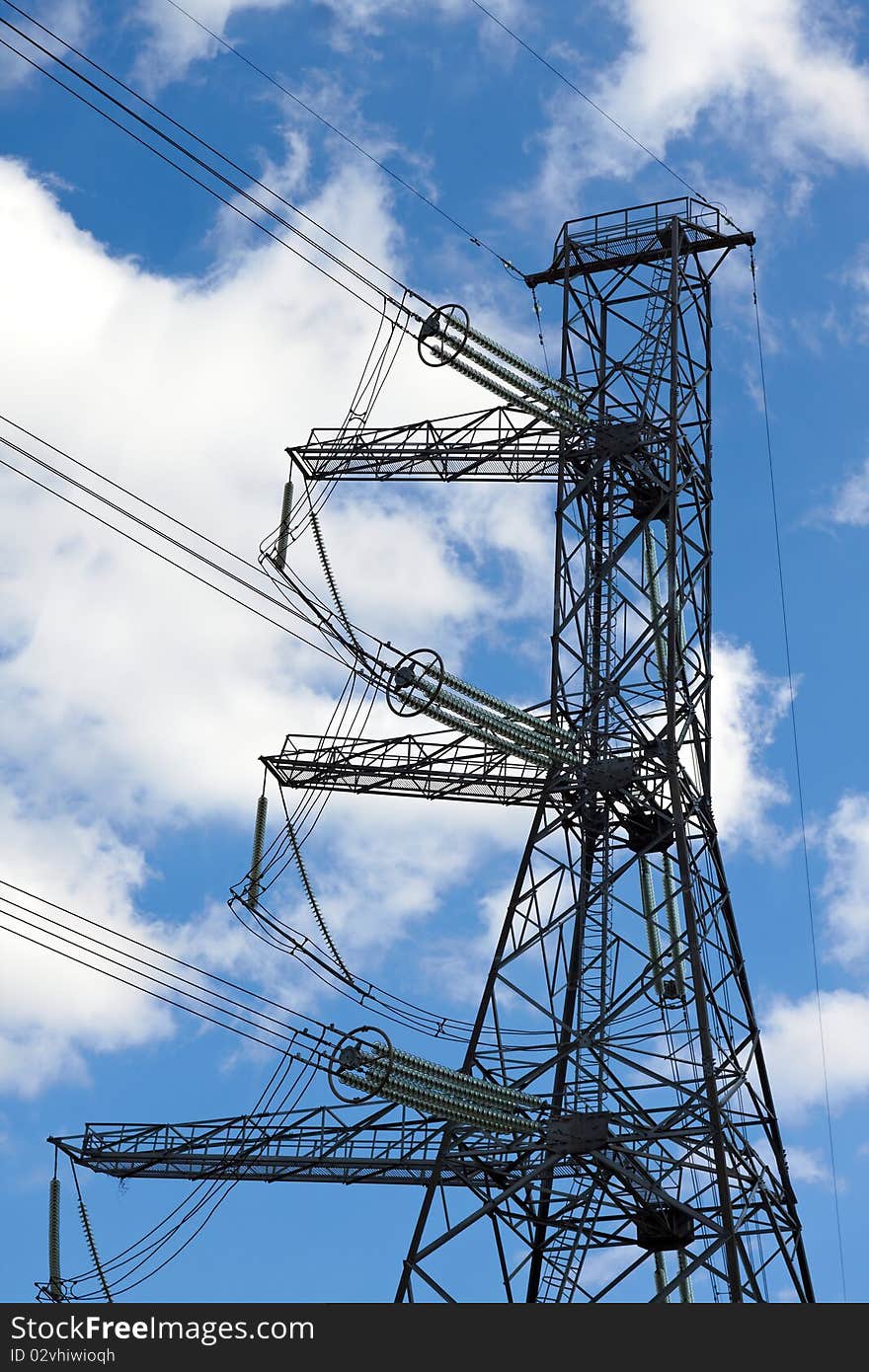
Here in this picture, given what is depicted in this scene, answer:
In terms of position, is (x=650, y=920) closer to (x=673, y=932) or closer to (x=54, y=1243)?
(x=673, y=932)

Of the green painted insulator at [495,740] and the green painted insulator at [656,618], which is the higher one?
the green painted insulator at [656,618]

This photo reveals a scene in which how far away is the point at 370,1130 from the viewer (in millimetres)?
34469

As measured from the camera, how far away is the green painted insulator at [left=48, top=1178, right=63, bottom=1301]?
32812mm

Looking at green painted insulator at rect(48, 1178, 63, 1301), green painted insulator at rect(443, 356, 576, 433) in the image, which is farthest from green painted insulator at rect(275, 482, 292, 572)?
green painted insulator at rect(48, 1178, 63, 1301)

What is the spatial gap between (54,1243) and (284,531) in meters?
13.0

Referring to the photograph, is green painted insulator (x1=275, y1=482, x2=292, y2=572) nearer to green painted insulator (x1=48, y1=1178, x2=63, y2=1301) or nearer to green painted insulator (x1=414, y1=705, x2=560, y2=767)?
green painted insulator (x1=414, y1=705, x2=560, y2=767)

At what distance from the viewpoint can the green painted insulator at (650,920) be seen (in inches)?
1369

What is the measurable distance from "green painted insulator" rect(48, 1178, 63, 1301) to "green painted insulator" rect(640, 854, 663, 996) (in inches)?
444

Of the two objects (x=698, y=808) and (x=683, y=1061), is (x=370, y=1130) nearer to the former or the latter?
(x=683, y=1061)

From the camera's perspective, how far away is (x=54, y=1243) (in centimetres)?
3344

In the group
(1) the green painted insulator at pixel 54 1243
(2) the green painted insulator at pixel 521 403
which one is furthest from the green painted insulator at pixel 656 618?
(1) the green painted insulator at pixel 54 1243

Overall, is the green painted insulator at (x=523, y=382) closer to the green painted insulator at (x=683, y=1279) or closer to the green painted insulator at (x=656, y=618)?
the green painted insulator at (x=656, y=618)

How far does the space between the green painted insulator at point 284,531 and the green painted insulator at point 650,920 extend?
30.5 feet

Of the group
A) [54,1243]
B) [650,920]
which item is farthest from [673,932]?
[54,1243]
